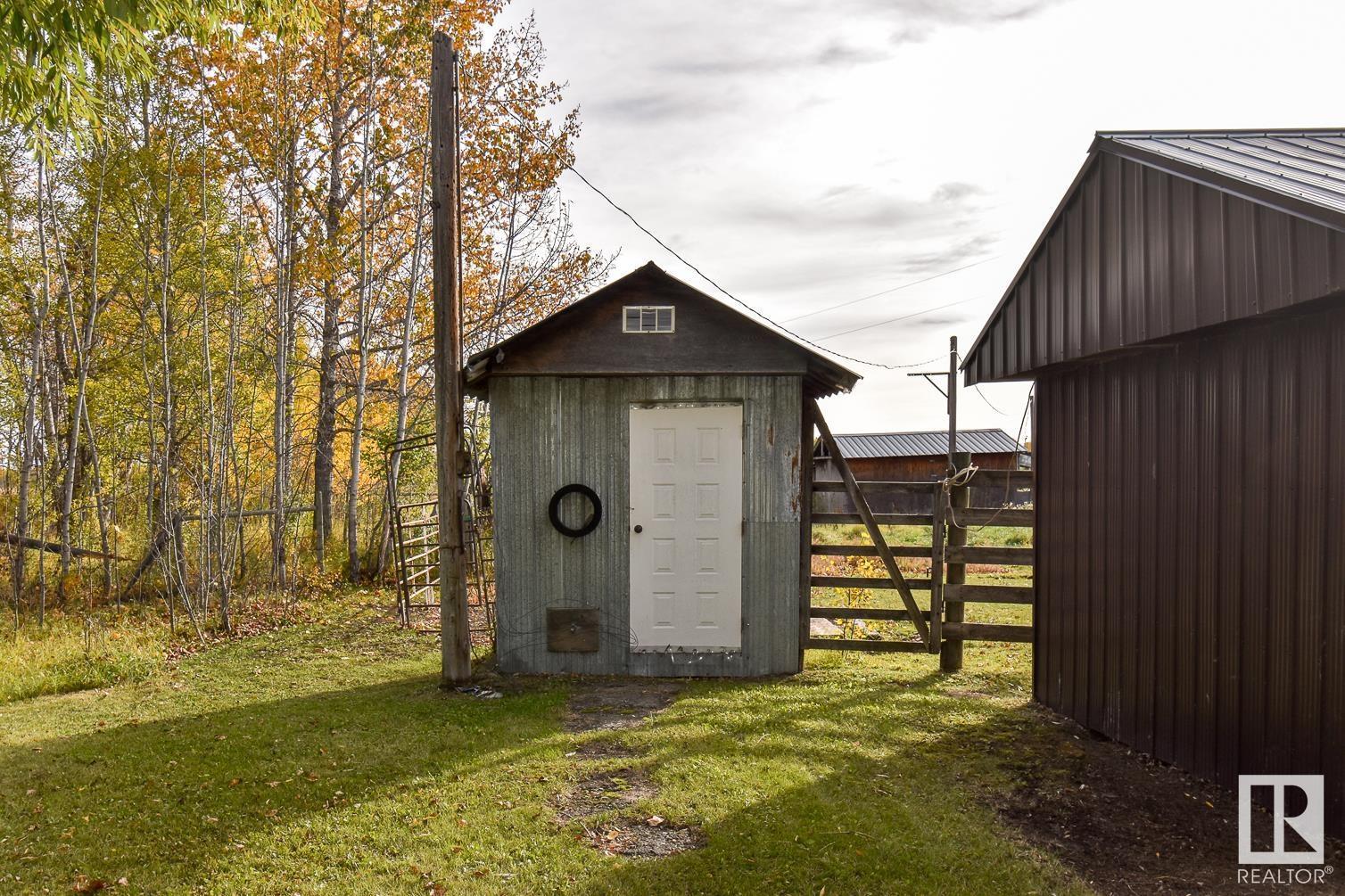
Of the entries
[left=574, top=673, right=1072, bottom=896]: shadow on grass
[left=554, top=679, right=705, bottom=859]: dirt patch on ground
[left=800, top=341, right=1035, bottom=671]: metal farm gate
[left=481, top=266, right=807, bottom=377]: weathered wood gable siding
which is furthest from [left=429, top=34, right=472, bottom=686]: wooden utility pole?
[left=800, top=341, right=1035, bottom=671]: metal farm gate

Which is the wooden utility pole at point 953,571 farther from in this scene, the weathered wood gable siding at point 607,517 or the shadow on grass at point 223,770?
the shadow on grass at point 223,770

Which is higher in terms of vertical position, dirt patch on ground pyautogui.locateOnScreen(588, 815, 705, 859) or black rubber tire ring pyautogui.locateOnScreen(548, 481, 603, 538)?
black rubber tire ring pyautogui.locateOnScreen(548, 481, 603, 538)

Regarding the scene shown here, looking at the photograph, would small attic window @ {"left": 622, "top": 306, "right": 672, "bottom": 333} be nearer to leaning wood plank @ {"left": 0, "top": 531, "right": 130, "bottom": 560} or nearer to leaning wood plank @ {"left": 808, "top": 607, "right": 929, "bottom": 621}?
leaning wood plank @ {"left": 808, "top": 607, "right": 929, "bottom": 621}

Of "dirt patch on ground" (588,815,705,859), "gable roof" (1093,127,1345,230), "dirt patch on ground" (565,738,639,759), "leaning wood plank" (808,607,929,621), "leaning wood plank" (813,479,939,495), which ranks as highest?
"gable roof" (1093,127,1345,230)

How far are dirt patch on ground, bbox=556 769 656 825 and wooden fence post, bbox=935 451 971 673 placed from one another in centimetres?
386

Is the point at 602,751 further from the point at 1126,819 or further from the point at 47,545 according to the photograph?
the point at 47,545

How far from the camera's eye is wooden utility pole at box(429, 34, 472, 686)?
6891 mm

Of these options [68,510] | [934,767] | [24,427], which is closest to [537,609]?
[934,767]

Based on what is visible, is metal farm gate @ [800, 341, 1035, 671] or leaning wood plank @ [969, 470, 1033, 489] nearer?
leaning wood plank @ [969, 470, 1033, 489]

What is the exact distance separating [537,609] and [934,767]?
3737 mm

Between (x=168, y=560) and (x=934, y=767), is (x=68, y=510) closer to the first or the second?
(x=168, y=560)

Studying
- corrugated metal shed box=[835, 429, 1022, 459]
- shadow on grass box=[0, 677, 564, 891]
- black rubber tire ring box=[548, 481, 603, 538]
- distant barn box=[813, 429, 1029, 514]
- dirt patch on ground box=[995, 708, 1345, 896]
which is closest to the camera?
dirt patch on ground box=[995, 708, 1345, 896]

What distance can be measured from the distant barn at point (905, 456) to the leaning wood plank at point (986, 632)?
18.5 m

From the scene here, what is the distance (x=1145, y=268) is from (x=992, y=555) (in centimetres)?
321
